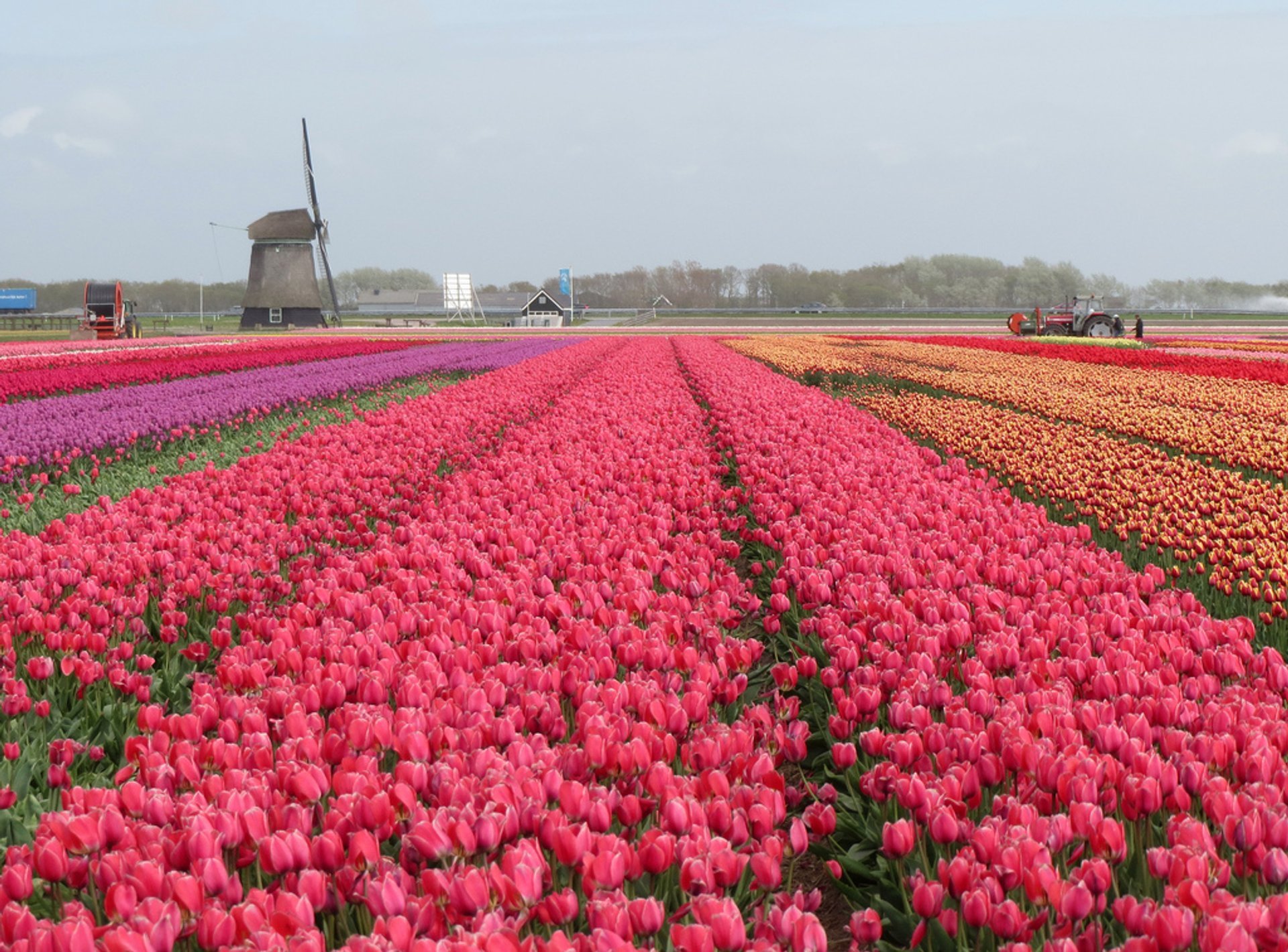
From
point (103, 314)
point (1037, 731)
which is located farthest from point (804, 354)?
point (103, 314)

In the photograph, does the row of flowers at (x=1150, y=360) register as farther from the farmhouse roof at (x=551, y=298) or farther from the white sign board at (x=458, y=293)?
the farmhouse roof at (x=551, y=298)

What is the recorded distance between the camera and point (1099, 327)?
3916cm

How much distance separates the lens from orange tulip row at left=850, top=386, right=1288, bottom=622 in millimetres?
5102

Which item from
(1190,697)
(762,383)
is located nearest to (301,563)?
(1190,697)

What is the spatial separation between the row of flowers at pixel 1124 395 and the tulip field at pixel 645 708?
5.46 feet

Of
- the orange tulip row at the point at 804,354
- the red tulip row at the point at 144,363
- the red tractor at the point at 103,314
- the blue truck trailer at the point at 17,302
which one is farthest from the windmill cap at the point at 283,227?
the orange tulip row at the point at 804,354

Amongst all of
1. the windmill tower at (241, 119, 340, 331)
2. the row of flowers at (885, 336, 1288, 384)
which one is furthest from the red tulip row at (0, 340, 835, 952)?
the windmill tower at (241, 119, 340, 331)

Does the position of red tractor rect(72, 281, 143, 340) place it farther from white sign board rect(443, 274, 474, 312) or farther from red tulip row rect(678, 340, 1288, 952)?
red tulip row rect(678, 340, 1288, 952)

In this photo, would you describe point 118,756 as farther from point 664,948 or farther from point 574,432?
point 574,432

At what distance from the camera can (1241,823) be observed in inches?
90.7

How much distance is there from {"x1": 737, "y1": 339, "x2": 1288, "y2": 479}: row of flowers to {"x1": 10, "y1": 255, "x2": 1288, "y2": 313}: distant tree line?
93723 millimetres

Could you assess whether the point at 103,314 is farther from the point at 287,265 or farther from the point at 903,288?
the point at 903,288

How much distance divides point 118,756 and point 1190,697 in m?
3.52

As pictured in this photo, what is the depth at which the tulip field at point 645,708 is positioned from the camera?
6.97ft
